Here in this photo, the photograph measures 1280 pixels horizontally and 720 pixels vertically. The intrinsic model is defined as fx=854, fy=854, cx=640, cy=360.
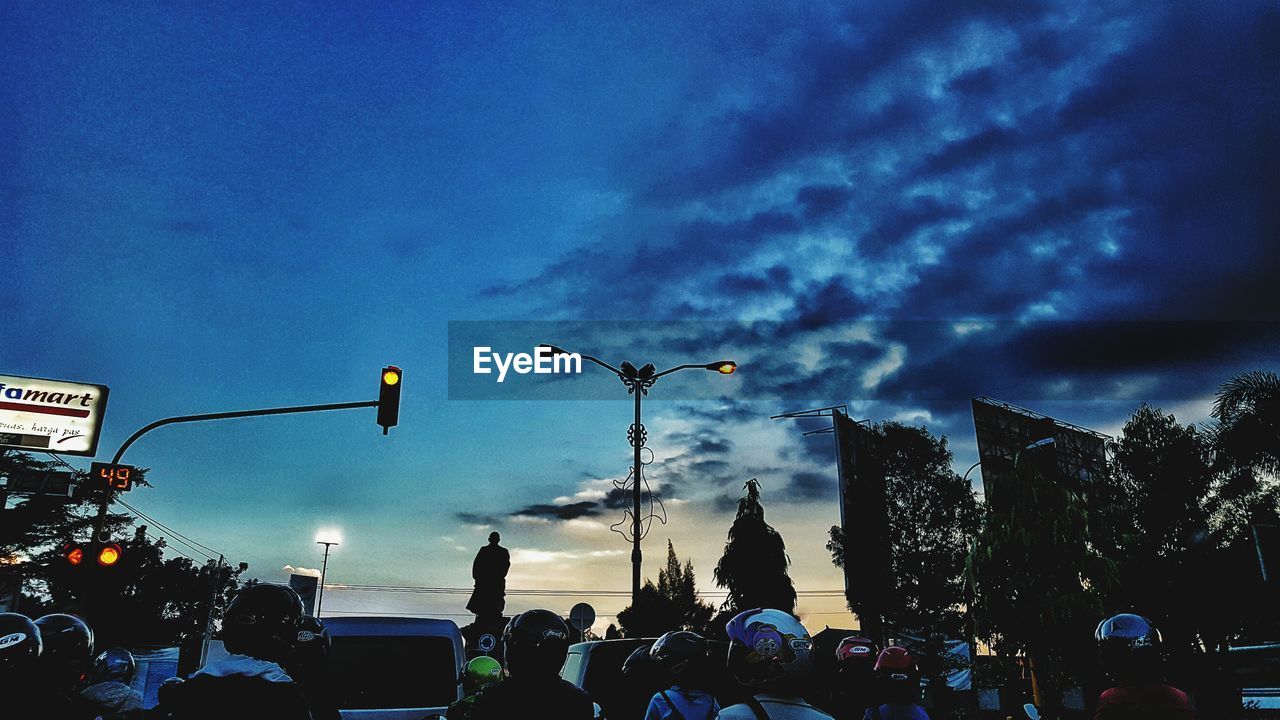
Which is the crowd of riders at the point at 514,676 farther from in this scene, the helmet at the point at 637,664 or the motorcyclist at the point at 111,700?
the helmet at the point at 637,664

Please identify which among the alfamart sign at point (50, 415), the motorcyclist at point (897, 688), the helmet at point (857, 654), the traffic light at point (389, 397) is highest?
→ the alfamart sign at point (50, 415)

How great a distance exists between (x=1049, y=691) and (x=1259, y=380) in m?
15.7

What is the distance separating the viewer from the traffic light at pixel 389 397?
16192 millimetres

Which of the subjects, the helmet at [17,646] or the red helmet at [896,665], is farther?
the red helmet at [896,665]

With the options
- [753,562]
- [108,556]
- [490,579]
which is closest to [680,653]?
[490,579]

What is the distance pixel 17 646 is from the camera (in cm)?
438

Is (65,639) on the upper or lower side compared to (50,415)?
lower

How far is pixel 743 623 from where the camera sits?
14.2 ft

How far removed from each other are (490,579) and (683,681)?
25.2 ft

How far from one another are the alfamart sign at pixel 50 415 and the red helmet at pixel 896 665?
31.9 meters

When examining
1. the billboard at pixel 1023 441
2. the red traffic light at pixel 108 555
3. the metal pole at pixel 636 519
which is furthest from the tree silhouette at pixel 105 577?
the billboard at pixel 1023 441

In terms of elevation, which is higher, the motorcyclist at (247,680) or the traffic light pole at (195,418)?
the traffic light pole at (195,418)

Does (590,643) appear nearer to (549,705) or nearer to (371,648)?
(371,648)

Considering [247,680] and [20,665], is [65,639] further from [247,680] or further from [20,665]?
[247,680]
